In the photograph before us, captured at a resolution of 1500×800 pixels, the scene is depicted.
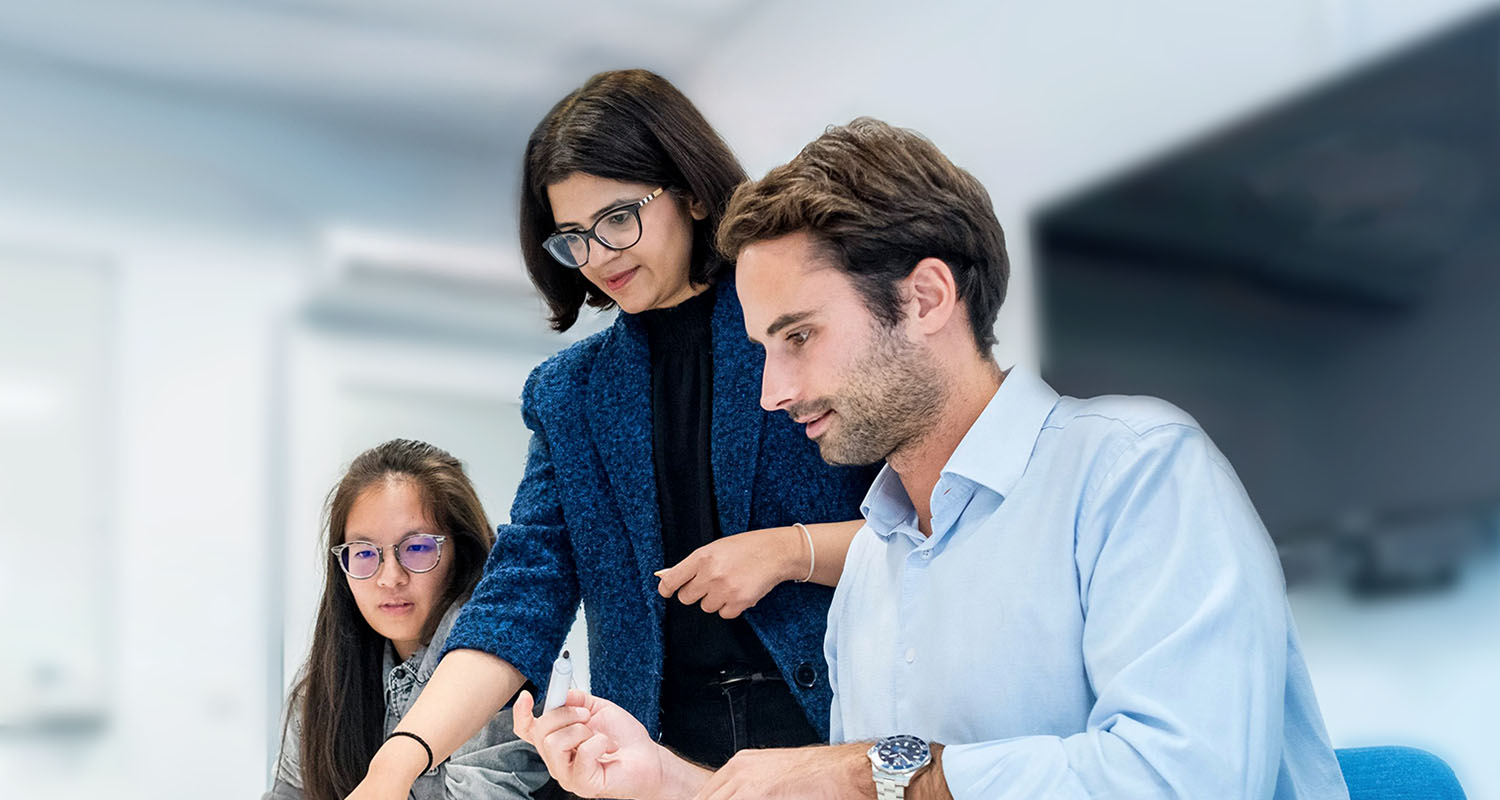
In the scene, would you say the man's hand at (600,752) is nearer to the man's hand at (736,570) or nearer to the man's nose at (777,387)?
the man's hand at (736,570)

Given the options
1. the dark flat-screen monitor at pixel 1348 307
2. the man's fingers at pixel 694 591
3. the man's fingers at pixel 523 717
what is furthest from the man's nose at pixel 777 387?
the dark flat-screen monitor at pixel 1348 307

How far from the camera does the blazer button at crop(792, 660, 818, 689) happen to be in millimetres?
1348

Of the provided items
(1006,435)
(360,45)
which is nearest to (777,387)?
(1006,435)

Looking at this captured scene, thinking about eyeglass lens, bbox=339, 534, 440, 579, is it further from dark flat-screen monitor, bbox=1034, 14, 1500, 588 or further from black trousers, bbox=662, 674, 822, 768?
dark flat-screen monitor, bbox=1034, 14, 1500, 588

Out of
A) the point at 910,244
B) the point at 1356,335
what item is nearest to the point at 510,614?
the point at 910,244

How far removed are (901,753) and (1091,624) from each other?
166 millimetres

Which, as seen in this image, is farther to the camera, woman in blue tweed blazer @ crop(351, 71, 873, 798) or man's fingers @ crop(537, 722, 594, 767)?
woman in blue tweed blazer @ crop(351, 71, 873, 798)

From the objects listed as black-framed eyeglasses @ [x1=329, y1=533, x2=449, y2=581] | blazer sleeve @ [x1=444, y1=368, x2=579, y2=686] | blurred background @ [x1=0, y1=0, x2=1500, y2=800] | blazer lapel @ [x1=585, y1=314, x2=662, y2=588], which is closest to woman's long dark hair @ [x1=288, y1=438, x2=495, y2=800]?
black-framed eyeglasses @ [x1=329, y1=533, x2=449, y2=581]

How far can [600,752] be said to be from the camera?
1.11 metres

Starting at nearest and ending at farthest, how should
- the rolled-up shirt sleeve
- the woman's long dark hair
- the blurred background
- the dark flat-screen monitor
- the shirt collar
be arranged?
the rolled-up shirt sleeve
the shirt collar
the dark flat-screen monitor
the blurred background
the woman's long dark hair

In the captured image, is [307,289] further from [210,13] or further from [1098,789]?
[1098,789]

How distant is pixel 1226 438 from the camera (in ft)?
5.96

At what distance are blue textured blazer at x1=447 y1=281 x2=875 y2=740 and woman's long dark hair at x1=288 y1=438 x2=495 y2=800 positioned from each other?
1.94 ft

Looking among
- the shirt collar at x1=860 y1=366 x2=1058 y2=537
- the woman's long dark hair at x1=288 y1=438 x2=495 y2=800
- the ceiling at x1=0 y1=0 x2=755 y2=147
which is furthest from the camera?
the ceiling at x1=0 y1=0 x2=755 y2=147
